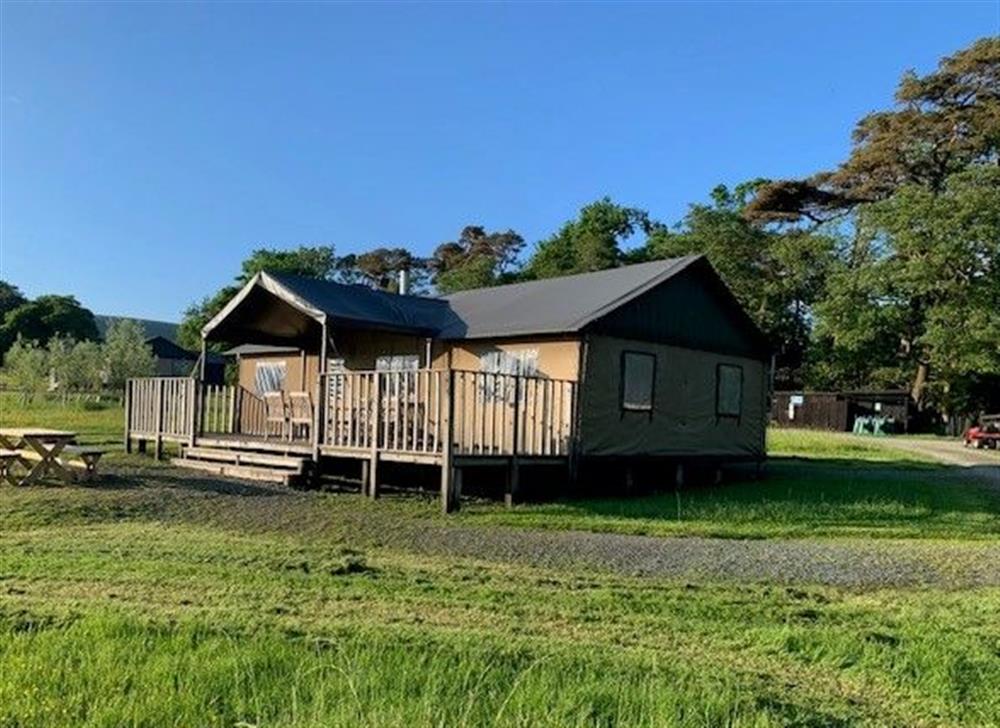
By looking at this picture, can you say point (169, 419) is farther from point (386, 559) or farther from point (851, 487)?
point (851, 487)

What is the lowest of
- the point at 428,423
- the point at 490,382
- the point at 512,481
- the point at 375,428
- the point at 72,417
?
the point at 72,417

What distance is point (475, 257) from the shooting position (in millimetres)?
66312

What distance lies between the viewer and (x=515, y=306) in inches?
641

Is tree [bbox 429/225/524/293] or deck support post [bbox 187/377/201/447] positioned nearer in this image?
deck support post [bbox 187/377/201/447]

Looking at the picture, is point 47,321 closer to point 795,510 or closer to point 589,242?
point 589,242

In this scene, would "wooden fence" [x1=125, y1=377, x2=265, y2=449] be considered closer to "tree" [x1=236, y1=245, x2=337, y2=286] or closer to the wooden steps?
the wooden steps

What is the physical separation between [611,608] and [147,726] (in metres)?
3.26

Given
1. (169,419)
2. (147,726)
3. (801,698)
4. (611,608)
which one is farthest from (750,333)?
(147,726)

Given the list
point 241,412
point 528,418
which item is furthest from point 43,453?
point 241,412

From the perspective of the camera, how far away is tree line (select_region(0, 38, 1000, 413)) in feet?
124

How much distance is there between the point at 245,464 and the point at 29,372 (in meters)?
30.8

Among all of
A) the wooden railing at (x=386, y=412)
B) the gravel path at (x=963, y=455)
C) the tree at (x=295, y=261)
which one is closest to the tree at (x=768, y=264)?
the gravel path at (x=963, y=455)

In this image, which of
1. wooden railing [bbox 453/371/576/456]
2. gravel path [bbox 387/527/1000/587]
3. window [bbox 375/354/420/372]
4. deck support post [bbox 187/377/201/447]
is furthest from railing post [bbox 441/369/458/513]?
deck support post [bbox 187/377/201/447]

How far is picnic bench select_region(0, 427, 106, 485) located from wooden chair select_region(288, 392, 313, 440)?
13.5 ft
